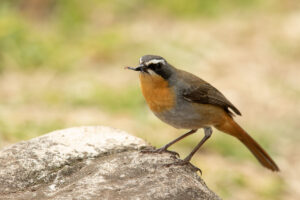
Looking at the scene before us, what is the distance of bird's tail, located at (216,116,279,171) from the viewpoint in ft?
19.5

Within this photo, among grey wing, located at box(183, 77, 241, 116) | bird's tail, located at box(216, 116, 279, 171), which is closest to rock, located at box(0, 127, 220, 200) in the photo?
grey wing, located at box(183, 77, 241, 116)

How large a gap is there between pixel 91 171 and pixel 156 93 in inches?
39.8

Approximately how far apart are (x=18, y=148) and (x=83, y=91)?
14.8 ft

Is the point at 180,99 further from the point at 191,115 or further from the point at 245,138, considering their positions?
the point at 245,138

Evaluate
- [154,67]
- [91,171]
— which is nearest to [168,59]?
[154,67]

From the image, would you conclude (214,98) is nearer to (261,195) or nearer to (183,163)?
(183,163)

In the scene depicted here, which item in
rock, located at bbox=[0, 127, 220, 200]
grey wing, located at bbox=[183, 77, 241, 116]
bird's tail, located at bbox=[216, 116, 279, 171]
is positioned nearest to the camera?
rock, located at bbox=[0, 127, 220, 200]

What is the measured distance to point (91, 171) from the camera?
4.73m

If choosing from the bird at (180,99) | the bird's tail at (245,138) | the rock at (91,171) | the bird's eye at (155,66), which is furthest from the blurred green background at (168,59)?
the bird's eye at (155,66)

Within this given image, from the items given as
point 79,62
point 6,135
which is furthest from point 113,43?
point 6,135

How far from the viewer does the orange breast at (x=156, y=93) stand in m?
5.31

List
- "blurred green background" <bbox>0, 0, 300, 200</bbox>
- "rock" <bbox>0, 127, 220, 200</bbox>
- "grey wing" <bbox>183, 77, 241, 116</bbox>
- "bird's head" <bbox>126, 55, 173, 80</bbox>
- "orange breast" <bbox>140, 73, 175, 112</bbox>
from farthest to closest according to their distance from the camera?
"blurred green background" <bbox>0, 0, 300, 200</bbox>, "grey wing" <bbox>183, 77, 241, 116</bbox>, "orange breast" <bbox>140, 73, 175, 112</bbox>, "bird's head" <bbox>126, 55, 173, 80</bbox>, "rock" <bbox>0, 127, 220, 200</bbox>

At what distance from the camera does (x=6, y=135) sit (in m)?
7.52

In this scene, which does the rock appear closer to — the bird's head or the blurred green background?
the bird's head
